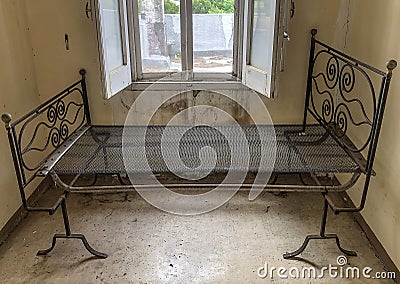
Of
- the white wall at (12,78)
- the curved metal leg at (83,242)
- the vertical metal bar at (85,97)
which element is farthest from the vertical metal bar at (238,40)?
the curved metal leg at (83,242)

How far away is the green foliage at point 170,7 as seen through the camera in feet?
8.32

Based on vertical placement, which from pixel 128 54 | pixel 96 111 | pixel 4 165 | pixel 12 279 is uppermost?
pixel 128 54

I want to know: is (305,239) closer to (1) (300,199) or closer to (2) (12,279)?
(1) (300,199)

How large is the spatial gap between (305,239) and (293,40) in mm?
1297

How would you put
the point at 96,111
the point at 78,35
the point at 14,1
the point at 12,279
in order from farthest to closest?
1. the point at 96,111
2. the point at 78,35
3. the point at 14,1
4. the point at 12,279

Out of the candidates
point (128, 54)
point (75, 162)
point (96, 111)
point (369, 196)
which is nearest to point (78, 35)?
point (128, 54)

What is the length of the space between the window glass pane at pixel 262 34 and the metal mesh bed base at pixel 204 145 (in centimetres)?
48

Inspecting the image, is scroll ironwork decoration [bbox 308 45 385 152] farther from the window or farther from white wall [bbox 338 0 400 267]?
the window

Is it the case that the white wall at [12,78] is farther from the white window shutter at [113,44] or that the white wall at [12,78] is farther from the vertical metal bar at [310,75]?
the vertical metal bar at [310,75]

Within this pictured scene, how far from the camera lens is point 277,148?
2.30m

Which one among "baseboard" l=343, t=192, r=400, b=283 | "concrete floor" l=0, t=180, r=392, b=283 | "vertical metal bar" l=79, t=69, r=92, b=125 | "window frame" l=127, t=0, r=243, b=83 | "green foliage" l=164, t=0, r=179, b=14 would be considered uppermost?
"green foliage" l=164, t=0, r=179, b=14

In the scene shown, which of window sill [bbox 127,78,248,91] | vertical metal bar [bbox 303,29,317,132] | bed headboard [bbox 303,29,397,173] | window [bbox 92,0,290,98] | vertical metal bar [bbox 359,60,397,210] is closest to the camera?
vertical metal bar [bbox 359,60,397,210]

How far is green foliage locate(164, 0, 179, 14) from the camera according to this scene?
2535 mm

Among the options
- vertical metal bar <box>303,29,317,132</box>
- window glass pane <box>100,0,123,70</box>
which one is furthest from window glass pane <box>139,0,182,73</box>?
vertical metal bar <box>303,29,317,132</box>
